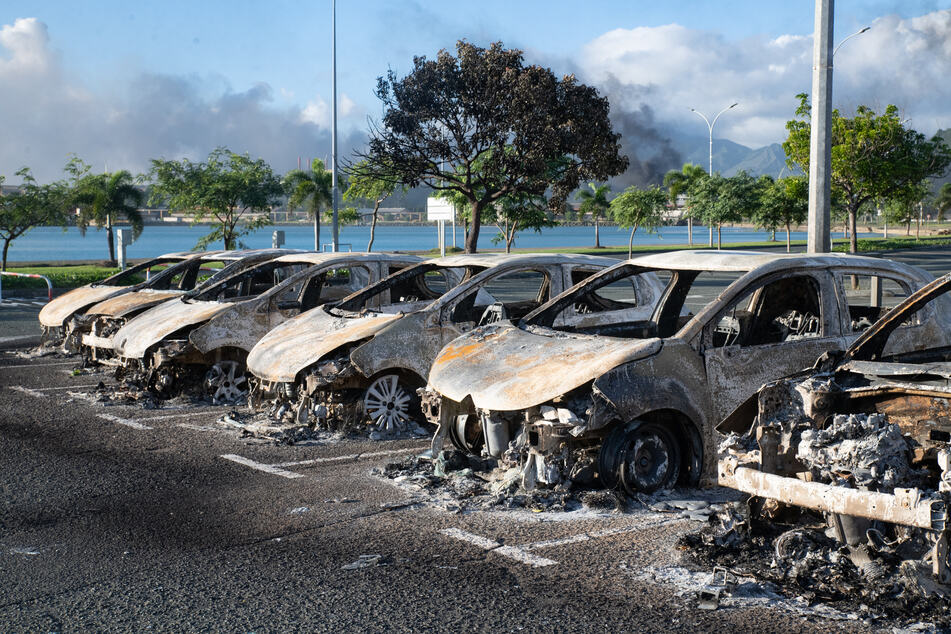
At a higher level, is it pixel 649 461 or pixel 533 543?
pixel 649 461

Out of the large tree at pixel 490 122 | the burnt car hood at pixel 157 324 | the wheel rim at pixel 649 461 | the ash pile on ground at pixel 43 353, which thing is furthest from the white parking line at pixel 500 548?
the large tree at pixel 490 122

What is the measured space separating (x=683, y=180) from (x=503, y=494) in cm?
7011

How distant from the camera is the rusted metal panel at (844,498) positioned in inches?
171

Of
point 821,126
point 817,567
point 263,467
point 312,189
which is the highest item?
point 312,189

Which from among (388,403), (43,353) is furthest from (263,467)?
(43,353)

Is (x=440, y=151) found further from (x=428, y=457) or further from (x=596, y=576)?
(x=596, y=576)

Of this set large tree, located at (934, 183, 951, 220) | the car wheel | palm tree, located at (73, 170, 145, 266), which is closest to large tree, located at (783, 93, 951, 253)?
the car wheel

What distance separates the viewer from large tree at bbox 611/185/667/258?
188 feet

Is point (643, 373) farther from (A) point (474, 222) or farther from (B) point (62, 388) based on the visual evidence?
(A) point (474, 222)

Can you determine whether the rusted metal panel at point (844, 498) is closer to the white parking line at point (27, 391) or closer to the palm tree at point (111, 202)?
the white parking line at point (27, 391)

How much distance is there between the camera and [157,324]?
1080 cm

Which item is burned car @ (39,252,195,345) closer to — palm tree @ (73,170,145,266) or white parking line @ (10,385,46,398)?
white parking line @ (10,385,46,398)

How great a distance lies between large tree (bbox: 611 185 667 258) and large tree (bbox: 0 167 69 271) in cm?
3105

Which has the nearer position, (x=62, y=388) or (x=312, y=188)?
(x=62, y=388)
